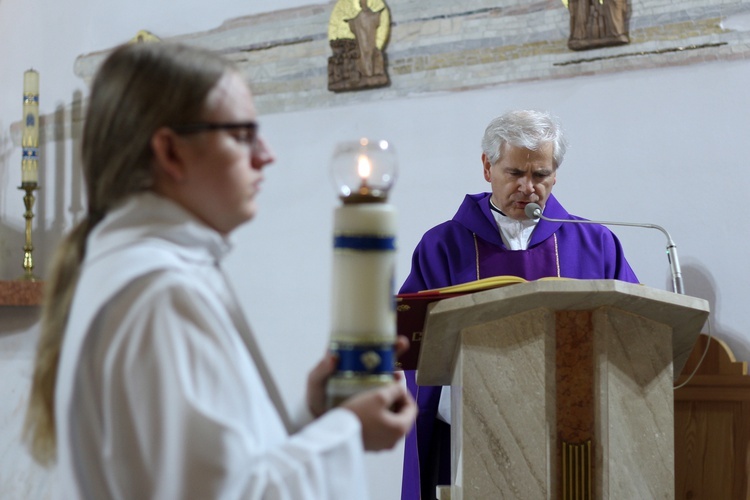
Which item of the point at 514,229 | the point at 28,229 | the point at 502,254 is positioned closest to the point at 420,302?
the point at 502,254

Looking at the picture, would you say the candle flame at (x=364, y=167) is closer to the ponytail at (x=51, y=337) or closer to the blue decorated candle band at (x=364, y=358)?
the blue decorated candle band at (x=364, y=358)

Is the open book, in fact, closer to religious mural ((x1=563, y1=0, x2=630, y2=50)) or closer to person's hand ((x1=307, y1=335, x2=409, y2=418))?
person's hand ((x1=307, y1=335, x2=409, y2=418))

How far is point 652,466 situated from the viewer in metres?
3.05

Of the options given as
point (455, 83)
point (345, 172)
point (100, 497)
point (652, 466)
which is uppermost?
point (455, 83)

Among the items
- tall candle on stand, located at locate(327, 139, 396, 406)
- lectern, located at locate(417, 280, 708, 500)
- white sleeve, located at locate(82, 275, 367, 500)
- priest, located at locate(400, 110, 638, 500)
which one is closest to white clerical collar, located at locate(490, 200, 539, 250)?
priest, located at locate(400, 110, 638, 500)

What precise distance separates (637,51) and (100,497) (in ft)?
13.2

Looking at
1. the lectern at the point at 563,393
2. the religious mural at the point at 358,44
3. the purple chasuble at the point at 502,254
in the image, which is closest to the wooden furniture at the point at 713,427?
the purple chasuble at the point at 502,254

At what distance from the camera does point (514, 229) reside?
4.44m

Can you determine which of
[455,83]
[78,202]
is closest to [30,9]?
[78,202]

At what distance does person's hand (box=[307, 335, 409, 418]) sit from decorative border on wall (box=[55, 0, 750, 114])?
11.6 feet

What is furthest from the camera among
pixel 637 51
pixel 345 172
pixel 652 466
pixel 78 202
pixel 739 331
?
pixel 78 202

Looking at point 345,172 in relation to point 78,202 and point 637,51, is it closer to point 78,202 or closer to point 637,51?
point 637,51

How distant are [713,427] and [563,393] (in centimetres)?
160

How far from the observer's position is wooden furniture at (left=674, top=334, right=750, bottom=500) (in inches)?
170
